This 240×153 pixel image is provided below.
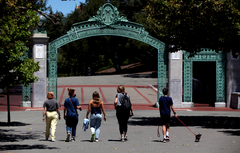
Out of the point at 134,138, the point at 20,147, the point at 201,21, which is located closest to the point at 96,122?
the point at 134,138

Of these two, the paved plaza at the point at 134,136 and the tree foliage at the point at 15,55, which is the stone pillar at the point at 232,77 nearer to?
the paved plaza at the point at 134,136

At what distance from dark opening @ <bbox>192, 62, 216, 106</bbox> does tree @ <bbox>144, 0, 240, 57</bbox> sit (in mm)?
12398

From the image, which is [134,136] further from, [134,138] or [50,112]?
[50,112]

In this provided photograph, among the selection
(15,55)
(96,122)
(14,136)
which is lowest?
(14,136)

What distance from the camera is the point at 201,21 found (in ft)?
46.6

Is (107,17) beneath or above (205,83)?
above

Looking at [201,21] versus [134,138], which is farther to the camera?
[201,21]

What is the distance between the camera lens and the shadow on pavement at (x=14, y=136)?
37.9ft

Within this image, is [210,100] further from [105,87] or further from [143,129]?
[143,129]

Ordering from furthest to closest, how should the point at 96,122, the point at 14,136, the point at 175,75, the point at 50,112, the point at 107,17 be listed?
the point at 107,17 < the point at 175,75 < the point at 14,136 < the point at 50,112 < the point at 96,122

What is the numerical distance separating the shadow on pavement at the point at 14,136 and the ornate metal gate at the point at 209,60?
38.8ft

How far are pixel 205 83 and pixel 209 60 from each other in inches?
330

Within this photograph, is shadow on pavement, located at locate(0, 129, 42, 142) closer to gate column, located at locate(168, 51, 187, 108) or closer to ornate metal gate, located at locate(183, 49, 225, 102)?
gate column, located at locate(168, 51, 187, 108)

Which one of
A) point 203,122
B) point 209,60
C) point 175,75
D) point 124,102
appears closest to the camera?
point 124,102
